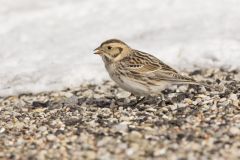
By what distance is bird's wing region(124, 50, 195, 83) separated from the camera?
10055 millimetres

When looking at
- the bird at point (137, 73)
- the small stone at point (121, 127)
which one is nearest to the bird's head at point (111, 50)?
the bird at point (137, 73)

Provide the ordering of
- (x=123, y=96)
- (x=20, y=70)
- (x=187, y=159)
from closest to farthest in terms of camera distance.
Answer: (x=187, y=159) → (x=123, y=96) → (x=20, y=70)

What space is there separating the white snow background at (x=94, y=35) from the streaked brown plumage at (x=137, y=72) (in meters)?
1.95

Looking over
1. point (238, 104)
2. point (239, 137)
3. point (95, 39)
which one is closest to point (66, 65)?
point (95, 39)

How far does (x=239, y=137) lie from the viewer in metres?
7.99

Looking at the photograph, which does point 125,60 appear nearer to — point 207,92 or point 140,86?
point 140,86

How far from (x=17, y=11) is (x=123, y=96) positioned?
18.8ft

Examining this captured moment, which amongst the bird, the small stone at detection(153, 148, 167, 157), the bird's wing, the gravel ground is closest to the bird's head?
the bird

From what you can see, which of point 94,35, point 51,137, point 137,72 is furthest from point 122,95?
→ point 94,35

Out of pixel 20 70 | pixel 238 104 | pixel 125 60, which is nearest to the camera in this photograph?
pixel 238 104

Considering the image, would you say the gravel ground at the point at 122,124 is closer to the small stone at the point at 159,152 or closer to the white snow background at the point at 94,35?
the small stone at the point at 159,152

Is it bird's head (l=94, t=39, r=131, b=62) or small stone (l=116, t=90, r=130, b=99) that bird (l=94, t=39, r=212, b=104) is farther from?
small stone (l=116, t=90, r=130, b=99)

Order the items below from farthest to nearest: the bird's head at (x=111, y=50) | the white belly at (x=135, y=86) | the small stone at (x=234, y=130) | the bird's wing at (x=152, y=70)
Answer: the bird's head at (x=111, y=50)
the bird's wing at (x=152, y=70)
the white belly at (x=135, y=86)
the small stone at (x=234, y=130)

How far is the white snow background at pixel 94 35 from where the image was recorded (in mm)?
12570
